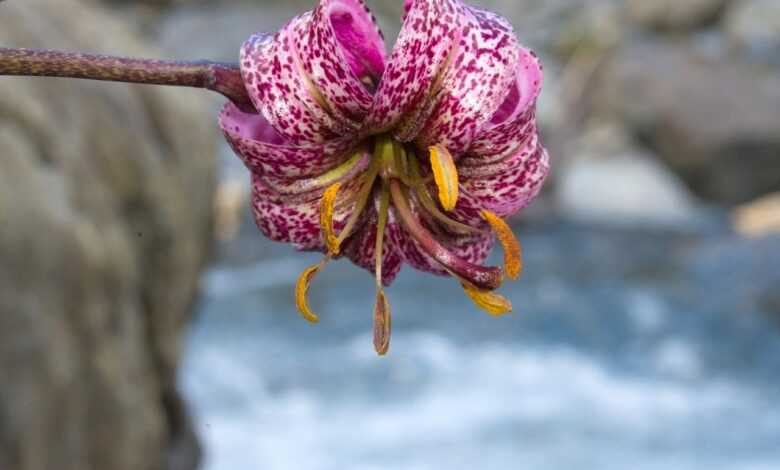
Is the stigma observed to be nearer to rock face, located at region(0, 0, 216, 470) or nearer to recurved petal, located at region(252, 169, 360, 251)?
recurved petal, located at region(252, 169, 360, 251)

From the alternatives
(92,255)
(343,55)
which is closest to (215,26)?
(92,255)

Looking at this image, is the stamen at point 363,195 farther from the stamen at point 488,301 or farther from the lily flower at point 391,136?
the stamen at point 488,301

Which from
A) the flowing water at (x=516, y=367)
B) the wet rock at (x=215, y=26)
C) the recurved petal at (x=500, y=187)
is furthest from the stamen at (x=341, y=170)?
the wet rock at (x=215, y=26)

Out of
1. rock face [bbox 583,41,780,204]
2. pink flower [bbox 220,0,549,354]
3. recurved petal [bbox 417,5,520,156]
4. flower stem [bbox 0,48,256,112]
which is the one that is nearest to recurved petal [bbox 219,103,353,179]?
pink flower [bbox 220,0,549,354]

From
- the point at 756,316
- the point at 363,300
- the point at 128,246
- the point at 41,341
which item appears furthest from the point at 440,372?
the point at 41,341

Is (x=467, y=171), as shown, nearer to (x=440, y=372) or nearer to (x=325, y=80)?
(x=325, y=80)
